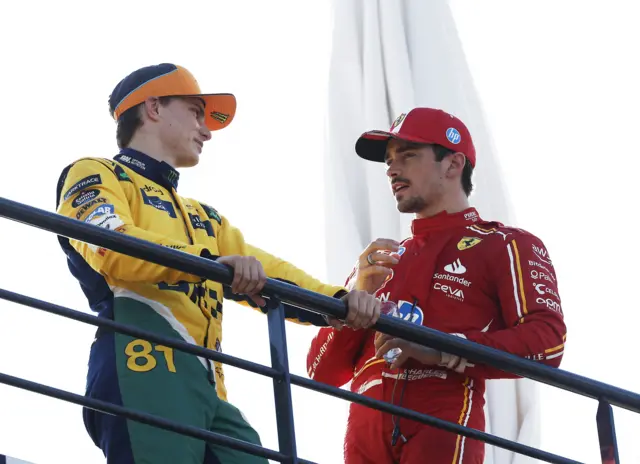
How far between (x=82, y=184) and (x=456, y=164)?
128cm

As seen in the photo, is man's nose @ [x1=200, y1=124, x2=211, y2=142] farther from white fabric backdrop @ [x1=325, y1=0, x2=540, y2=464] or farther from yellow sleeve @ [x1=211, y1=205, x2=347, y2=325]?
white fabric backdrop @ [x1=325, y1=0, x2=540, y2=464]

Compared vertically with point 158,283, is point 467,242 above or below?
above

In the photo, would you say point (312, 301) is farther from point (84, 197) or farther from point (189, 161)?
point (189, 161)

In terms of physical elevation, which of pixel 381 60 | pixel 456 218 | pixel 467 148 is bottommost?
pixel 456 218

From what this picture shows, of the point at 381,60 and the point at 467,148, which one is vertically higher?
Result: the point at 381,60

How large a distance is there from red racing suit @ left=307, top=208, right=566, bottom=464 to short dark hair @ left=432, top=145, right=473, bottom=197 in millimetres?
162

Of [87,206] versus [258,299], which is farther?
[87,206]

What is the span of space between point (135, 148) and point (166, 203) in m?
0.23

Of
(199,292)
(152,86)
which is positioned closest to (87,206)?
(199,292)

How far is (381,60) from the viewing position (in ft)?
16.8

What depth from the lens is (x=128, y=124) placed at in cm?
335

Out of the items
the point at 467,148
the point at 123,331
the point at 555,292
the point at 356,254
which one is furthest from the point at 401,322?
the point at 356,254

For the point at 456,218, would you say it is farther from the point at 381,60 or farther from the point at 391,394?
the point at 381,60

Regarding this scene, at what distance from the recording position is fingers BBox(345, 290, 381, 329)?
267cm
